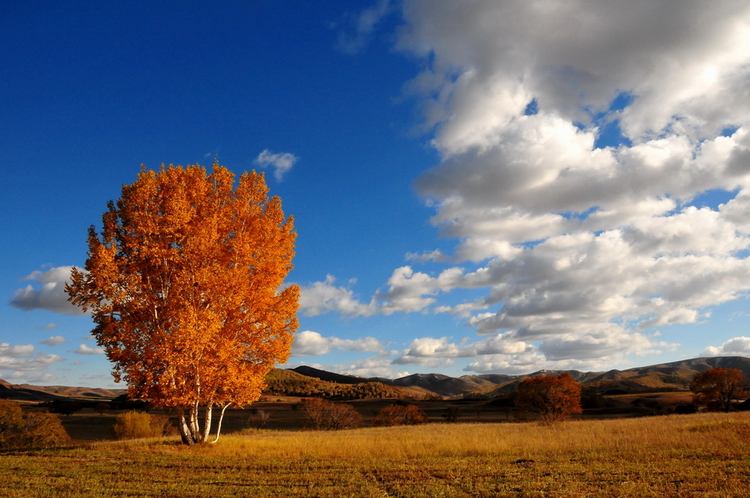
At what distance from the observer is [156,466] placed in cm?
1532

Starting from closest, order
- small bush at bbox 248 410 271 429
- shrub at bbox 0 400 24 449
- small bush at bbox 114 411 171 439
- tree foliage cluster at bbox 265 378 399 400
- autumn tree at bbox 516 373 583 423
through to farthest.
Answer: shrub at bbox 0 400 24 449 < small bush at bbox 114 411 171 439 < autumn tree at bbox 516 373 583 423 < small bush at bbox 248 410 271 429 < tree foliage cluster at bbox 265 378 399 400

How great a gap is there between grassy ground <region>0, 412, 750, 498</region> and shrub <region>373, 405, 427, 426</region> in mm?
58301

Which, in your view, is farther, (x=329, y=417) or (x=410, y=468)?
(x=329, y=417)

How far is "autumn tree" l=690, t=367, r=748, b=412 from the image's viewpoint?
7162 cm

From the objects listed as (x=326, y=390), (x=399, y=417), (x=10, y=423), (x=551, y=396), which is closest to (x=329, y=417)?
(x=399, y=417)

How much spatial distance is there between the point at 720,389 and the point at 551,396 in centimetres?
3178

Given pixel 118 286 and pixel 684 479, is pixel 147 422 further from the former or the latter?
pixel 684 479

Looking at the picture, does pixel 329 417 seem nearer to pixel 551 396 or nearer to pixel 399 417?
pixel 399 417

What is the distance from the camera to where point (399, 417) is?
76.5m

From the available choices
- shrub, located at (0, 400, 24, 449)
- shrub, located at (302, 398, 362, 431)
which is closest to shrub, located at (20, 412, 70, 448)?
shrub, located at (0, 400, 24, 449)

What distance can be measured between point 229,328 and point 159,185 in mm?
7500

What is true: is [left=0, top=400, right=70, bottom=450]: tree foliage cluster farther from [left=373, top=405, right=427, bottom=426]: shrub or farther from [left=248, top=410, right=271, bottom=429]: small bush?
[left=373, top=405, right=427, bottom=426]: shrub

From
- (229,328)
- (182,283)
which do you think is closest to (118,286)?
(182,283)

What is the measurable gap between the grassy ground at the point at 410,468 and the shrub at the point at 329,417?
47.3 meters
